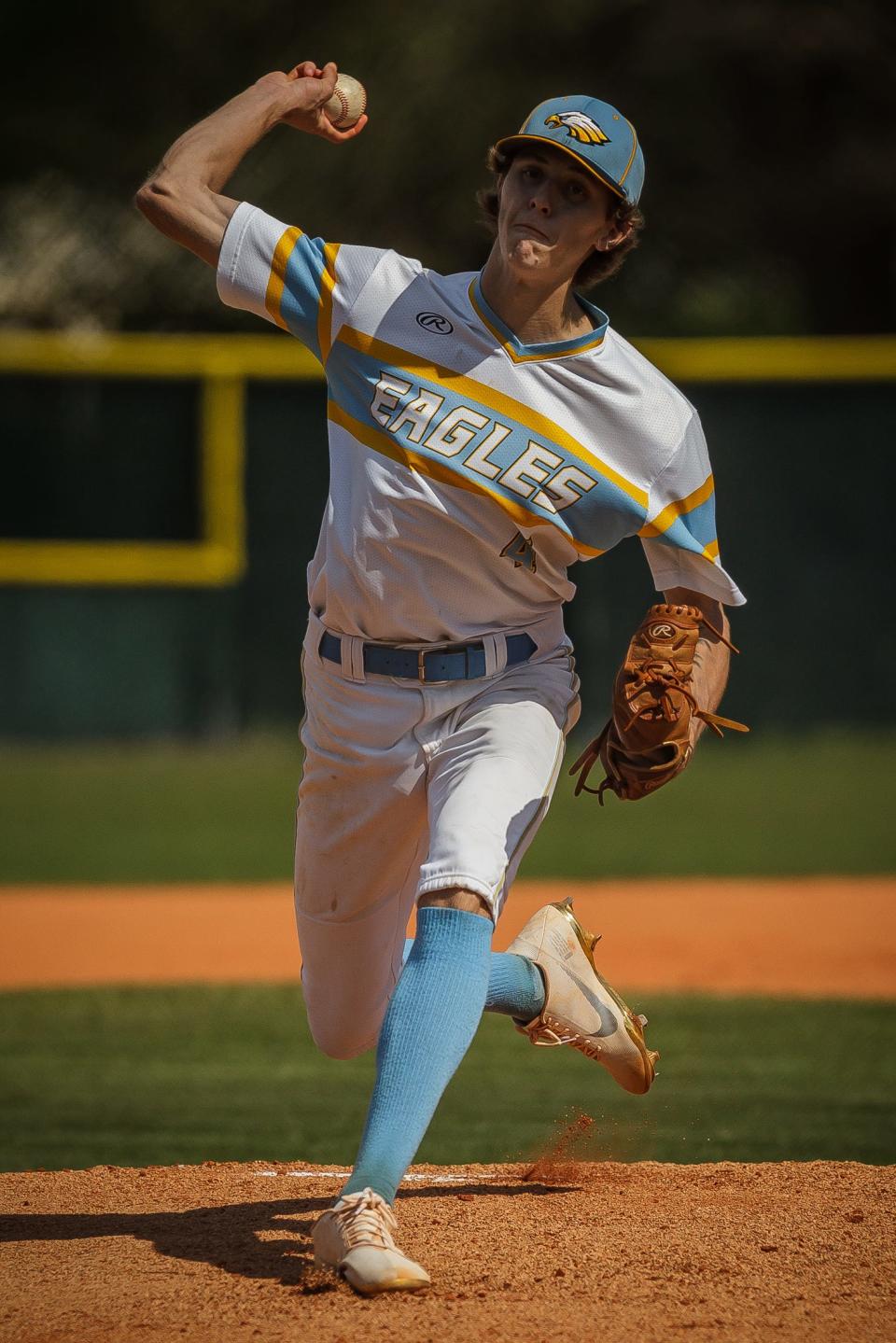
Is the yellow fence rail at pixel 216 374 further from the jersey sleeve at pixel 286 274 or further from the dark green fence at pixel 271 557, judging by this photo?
the jersey sleeve at pixel 286 274

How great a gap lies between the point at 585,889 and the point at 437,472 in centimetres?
584

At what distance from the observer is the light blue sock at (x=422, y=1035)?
2.94 m

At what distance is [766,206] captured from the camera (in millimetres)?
18328

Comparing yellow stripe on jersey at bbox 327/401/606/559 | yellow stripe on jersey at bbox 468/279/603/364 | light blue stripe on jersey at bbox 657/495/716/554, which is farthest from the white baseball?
light blue stripe on jersey at bbox 657/495/716/554

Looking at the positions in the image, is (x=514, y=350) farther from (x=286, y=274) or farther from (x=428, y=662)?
(x=428, y=662)

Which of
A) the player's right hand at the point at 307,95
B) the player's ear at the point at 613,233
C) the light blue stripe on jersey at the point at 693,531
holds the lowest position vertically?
the light blue stripe on jersey at the point at 693,531

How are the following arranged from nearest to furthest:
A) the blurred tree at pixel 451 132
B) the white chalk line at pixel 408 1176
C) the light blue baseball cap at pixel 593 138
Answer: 1. the light blue baseball cap at pixel 593 138
2. the white chalk line at pixel 408 1176
3. the blurred tree at pixel 451 132

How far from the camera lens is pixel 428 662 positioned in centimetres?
337

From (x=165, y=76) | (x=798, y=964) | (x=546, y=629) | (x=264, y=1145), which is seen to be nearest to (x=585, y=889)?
(x=798, y=964)

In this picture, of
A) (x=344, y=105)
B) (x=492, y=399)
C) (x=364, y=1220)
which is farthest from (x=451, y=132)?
(x=364, y=1220)

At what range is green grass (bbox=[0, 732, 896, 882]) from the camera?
31.8 ft

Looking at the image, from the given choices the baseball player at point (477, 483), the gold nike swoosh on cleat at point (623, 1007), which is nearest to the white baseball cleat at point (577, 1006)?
the gold nike swoosh on cleat at point (623, 1007)

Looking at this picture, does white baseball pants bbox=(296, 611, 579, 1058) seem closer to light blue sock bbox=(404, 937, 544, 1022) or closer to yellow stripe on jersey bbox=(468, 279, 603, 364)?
→ light blue sock bbox=(404, 937, 544, 1022)

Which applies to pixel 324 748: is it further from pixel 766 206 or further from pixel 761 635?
pixel 766 206
